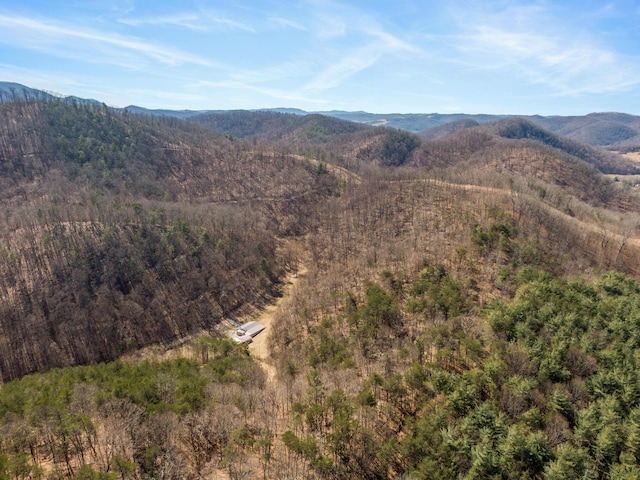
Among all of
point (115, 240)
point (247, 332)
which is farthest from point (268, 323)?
point (115, 240)

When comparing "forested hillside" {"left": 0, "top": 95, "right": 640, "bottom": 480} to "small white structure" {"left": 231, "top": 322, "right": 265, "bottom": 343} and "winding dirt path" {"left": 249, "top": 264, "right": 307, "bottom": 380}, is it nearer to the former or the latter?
"winding dirt path" {"left": 249, "top": 264, "right": 307, "bottom": 380}

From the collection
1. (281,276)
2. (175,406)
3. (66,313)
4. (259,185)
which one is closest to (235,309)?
(281,276)

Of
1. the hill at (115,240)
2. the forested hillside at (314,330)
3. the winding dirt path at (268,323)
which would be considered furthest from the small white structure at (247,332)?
the hill at (115,240)

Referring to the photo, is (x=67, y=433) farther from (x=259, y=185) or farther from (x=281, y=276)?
(x=259, y=185)

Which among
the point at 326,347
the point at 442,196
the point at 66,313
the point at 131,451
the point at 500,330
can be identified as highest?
the point at 442,196

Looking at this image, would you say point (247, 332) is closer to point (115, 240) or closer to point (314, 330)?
point (314, 330)

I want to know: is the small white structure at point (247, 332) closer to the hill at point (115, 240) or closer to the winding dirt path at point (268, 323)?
the winding dirt path at point (268, 323)

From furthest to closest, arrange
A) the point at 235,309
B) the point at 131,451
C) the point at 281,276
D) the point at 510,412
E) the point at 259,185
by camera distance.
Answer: the point at 259,185 → the point at 281,276 → the point at 235,309 → the point at 510,412 → the point at 131,451
